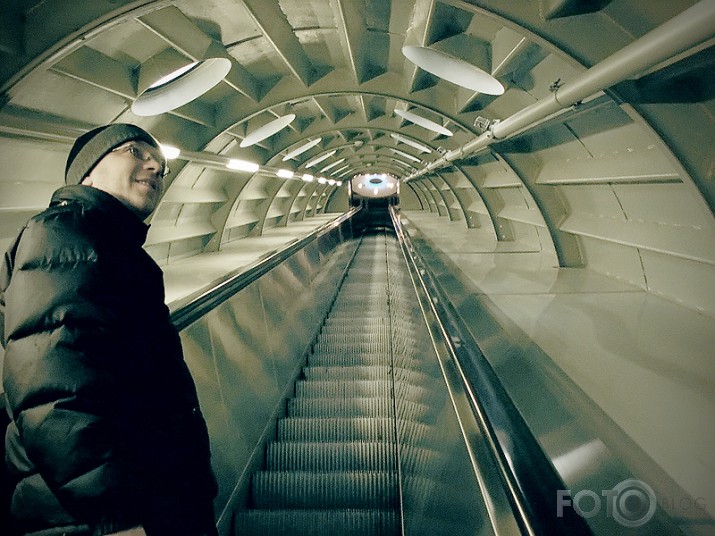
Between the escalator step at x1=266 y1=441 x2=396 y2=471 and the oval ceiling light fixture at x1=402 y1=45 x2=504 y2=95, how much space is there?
2850 mm

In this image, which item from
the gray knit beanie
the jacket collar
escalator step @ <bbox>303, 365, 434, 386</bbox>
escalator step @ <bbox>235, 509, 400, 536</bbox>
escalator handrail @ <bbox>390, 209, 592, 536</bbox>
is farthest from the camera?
escalator step @ <bbox>303, 365, 434, 386</bbox>

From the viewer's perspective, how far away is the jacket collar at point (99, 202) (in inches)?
45.0

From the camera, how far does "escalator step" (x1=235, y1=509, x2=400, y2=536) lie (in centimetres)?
208

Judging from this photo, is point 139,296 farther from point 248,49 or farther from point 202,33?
point 248,49

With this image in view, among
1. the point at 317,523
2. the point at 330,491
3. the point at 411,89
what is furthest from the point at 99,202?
the point at 411,89

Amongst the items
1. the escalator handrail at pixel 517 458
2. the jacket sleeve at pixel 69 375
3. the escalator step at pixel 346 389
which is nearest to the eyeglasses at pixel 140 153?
the jacket sleeve at pixel 69 375

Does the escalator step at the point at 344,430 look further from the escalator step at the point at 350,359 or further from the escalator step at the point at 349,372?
the escalator step at the point at 350,359

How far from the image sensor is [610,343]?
11.5 feet

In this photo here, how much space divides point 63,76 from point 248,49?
→ 2151mm

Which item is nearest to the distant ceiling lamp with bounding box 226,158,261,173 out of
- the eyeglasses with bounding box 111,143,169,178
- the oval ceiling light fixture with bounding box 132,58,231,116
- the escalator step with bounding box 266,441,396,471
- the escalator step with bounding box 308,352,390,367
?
the oval ceiling light fixture with bounding box 132,58,231,116

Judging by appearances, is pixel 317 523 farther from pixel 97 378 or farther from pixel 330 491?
pixel 97 378

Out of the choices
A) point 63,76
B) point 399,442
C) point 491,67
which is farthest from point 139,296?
point 491,67

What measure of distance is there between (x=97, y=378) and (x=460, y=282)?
521 cm

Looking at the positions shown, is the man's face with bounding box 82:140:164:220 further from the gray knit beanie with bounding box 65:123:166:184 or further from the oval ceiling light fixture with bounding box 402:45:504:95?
the oval ceiling light fixture with bounding box 402:45:504:95
